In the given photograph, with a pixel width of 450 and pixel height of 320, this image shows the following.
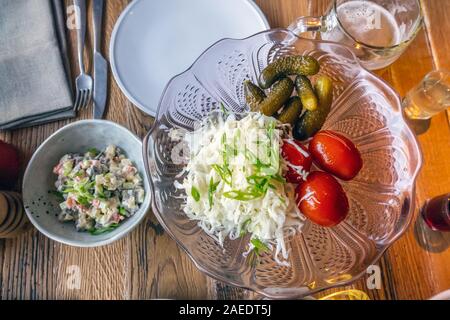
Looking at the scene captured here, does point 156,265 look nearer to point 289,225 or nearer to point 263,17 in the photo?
point 289,225

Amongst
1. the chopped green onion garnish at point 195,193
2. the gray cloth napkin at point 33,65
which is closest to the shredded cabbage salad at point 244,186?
the chopped green onion garnish at point 195,193

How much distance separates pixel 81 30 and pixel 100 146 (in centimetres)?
33

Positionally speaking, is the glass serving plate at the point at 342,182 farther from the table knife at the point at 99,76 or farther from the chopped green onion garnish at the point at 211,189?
the table knife at the point at 99,76

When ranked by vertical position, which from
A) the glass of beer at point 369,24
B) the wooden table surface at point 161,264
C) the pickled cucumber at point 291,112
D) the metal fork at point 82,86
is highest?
the glass of beer at point 369,24

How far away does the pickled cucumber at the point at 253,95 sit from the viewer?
87cm

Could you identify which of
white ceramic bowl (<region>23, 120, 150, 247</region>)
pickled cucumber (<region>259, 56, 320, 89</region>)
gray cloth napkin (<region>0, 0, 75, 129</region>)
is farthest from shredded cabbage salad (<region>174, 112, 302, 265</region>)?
gray cloth napkin (<region>0, 0, 75, 129</region>)

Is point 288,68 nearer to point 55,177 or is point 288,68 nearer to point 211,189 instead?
point 211,189

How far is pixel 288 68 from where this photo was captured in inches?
33.9

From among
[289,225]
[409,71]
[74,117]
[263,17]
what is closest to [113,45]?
[74,117]

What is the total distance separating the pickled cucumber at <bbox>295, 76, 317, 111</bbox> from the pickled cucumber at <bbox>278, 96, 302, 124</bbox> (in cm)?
2

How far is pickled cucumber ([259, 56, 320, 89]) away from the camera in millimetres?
846

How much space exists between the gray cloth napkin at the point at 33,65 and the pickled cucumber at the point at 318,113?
0.60m

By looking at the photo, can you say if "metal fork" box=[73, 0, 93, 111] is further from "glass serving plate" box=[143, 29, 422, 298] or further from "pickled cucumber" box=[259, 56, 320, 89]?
"pickled cucumber" box=[259, 56, 320, 89]

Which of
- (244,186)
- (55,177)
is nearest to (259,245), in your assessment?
(244,186)
